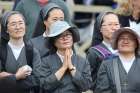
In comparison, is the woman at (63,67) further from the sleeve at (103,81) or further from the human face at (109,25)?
the human face at (109,25)

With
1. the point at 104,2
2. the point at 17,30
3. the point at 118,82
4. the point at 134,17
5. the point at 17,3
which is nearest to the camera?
the point at 118,82

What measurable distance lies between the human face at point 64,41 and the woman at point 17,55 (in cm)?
29

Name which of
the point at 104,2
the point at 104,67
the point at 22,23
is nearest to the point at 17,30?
the point at 22,23

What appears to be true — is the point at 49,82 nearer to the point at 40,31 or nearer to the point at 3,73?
the point at 3,73

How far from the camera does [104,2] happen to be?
12.4m

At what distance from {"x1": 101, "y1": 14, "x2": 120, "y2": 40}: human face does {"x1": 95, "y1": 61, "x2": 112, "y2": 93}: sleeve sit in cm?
68

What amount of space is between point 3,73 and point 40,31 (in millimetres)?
1198

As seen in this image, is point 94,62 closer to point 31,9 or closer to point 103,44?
point 103,44

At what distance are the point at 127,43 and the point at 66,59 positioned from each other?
66 centimetres

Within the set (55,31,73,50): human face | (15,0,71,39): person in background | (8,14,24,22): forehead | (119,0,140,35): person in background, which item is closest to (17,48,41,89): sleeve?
(55,31,73,50): human face

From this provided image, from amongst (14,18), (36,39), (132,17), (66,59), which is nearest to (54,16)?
(36,39)

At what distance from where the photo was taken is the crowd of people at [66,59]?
5609 millimetres

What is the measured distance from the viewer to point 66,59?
5.68m

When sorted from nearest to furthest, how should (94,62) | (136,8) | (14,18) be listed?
(14,18) → (94,62) → (136,8)
